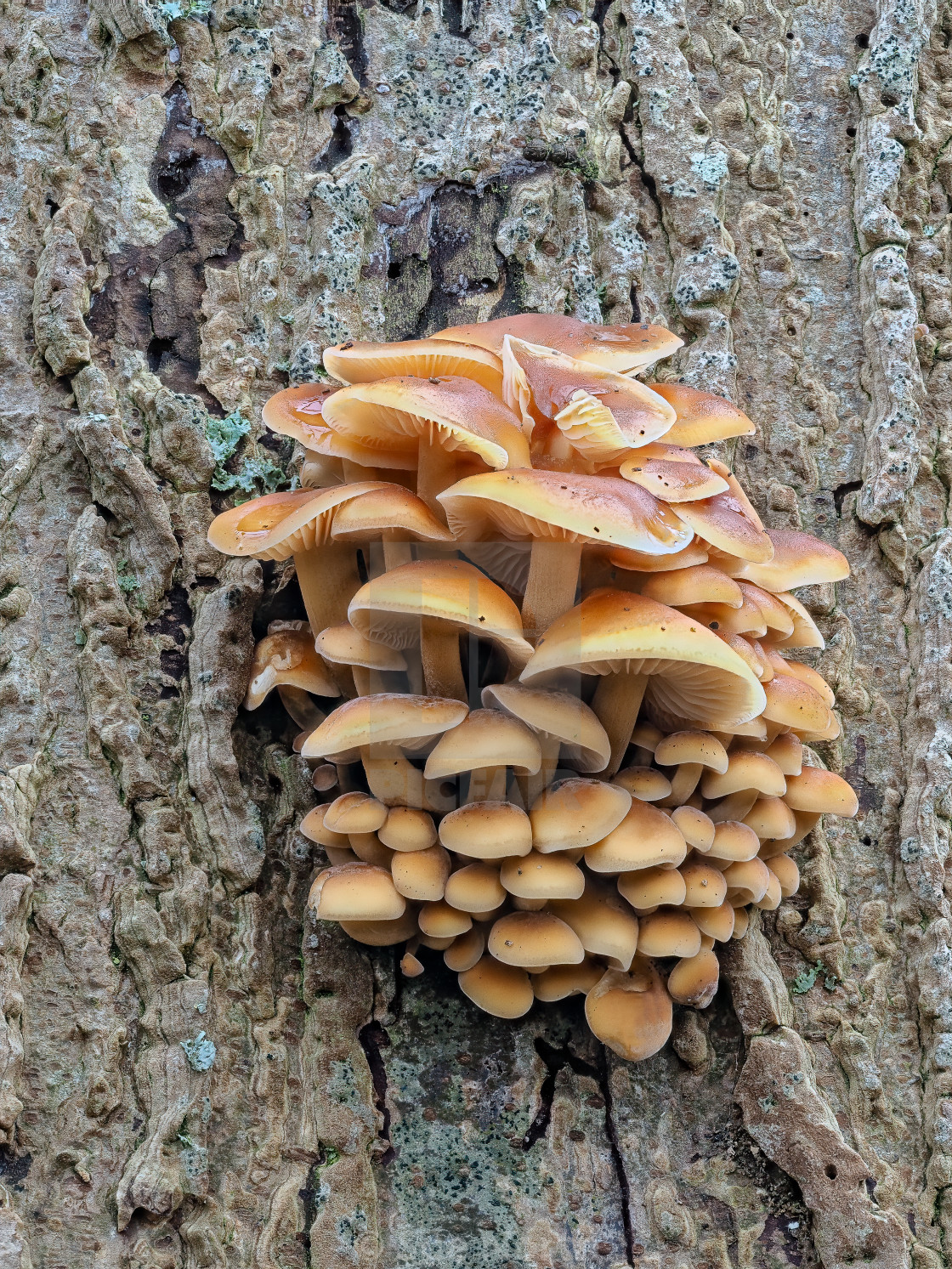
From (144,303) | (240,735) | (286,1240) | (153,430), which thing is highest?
(144,303)

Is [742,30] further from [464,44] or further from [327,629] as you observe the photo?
[327,629]

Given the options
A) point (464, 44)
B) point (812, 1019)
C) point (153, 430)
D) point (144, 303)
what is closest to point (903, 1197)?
point (812, 1019)

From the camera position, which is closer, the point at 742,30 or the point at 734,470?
the point at 734,470

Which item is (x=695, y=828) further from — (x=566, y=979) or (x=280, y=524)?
(x=280, y=524)

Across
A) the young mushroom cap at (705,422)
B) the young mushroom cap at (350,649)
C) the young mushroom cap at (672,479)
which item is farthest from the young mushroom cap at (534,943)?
the young mushroom cap at (705,422)

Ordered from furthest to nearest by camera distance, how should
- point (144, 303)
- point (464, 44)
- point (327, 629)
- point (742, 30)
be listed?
1. point (742, 30)
2. point (464, 44)
3. point (144, 303)
4. point (327, 629)

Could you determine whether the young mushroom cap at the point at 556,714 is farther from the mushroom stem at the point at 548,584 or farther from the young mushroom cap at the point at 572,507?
the young mushroom cap at the point at 572,507
